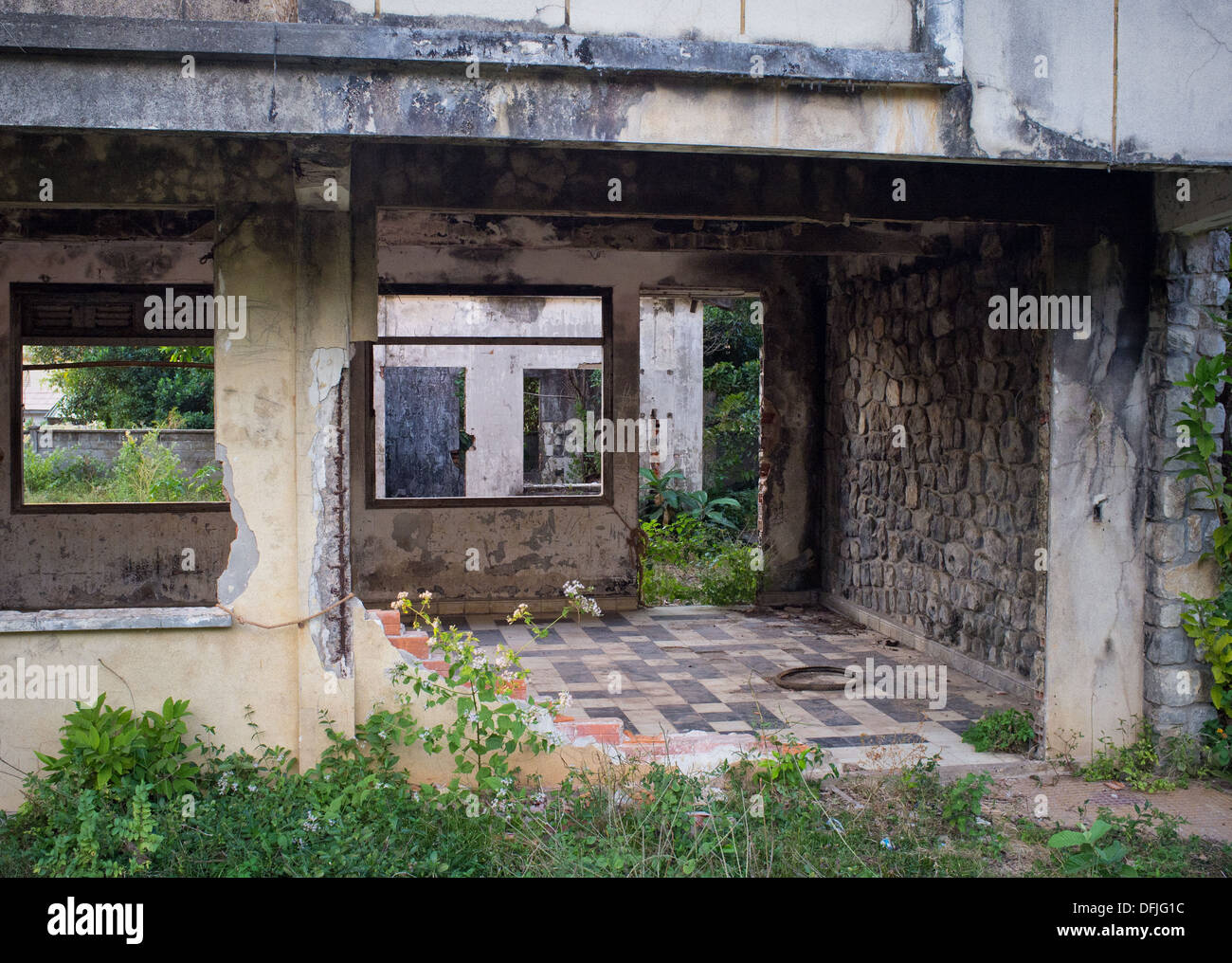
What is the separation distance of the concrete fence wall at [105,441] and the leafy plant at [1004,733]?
10.5 m

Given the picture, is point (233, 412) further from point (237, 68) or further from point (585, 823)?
point (585, 823)

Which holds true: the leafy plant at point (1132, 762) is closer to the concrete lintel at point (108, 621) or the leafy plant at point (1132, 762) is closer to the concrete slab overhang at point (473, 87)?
the concrete slab overhang at point (473, 87)

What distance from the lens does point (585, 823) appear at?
4590 mm

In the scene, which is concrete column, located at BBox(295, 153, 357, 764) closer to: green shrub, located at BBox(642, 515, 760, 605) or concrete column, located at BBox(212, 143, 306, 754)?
concrete column, located at BBox(212, 143, 306, 754)

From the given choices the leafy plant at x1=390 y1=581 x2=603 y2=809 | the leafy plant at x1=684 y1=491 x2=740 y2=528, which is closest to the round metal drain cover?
the leafy plant at x1=390 y1=581 x2=603 y2=809

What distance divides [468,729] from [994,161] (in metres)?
3.50

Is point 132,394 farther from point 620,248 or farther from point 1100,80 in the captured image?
point 1100,80

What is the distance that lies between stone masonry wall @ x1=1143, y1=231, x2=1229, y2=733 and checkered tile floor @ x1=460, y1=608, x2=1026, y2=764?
107 centimetres

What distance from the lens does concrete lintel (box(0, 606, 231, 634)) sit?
478 centimetres

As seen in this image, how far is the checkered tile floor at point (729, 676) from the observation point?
6.41 metres

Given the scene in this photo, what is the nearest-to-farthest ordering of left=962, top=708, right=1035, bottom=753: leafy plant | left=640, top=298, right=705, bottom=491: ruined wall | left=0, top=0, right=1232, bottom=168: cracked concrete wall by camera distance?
1. left=0, top=0, right=1232, bottom=168: cracked concrete wall
2. left=962, top=708, right=1035, bottom=753: leafy plant
3. left=640, top=298, right=705, bottom=491: ruined wall

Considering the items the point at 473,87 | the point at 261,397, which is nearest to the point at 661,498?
the point at 261,397

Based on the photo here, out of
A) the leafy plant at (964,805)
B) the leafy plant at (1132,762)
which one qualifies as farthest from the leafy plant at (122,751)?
the leafy plant at (1132,762)

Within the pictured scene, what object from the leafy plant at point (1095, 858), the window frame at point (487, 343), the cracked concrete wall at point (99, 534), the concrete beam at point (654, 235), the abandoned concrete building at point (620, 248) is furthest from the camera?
the window frame at point (487, 343)
